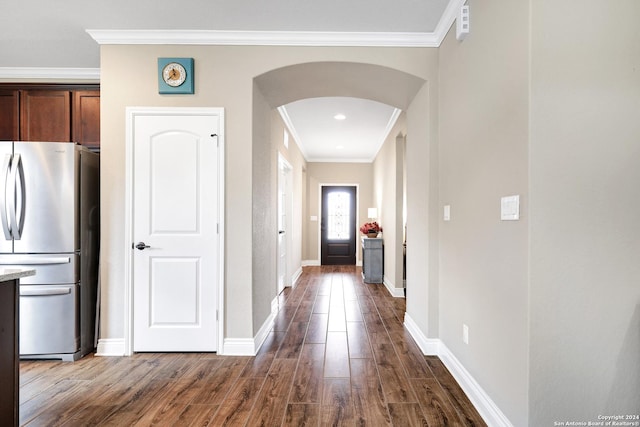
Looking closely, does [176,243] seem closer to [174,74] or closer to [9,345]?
[9,345]

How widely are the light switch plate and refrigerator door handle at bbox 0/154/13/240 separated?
3537 millimetres

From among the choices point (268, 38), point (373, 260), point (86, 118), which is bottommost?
point (373, 260)

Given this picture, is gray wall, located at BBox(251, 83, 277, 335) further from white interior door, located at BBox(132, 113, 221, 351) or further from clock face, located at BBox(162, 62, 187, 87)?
clock face, located at BBox(162, 62, 187, 87)

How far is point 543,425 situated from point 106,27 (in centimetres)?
394

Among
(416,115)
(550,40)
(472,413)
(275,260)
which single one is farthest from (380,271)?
(550,40)

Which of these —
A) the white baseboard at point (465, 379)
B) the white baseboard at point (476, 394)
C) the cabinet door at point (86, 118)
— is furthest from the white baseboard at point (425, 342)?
the cabinet door at point (86, 118)

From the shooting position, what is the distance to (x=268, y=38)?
9.10 feet

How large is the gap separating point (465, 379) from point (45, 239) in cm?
335

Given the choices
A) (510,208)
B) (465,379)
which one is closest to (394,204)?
(465,379)

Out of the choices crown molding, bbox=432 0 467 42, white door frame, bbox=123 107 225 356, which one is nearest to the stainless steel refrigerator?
white door frame, bbox=123 107 225 356

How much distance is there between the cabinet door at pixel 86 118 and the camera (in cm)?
342

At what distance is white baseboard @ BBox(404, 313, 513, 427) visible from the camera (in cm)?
179

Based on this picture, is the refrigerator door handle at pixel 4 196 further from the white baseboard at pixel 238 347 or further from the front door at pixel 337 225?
the front door at pixel 337 225

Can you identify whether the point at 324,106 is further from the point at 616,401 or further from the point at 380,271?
the point at 616,401
